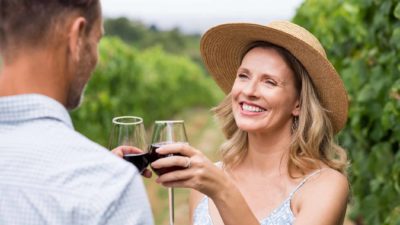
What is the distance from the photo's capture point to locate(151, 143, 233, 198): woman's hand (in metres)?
2.54

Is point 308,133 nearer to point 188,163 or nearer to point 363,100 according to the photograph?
point 188,163

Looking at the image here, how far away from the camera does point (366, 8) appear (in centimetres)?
519

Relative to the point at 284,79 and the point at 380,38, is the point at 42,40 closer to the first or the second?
the point at 284,79

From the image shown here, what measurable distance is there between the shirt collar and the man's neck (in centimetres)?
2

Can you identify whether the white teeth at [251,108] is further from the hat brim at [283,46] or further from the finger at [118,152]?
the finger at [118,152]

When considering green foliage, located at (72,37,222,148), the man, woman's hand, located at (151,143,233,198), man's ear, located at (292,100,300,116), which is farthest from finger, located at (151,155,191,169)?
green foliage, located at (72,37,222,148)

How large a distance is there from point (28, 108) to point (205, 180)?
38.9 inches

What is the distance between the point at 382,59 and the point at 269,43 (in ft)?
5.43

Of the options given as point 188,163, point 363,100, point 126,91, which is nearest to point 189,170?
point 188,163

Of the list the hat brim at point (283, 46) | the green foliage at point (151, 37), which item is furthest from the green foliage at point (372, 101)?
the green foliage at point (151, 37)

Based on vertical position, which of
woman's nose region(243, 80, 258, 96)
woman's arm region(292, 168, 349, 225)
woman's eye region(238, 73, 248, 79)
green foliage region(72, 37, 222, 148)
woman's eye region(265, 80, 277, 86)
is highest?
woman's eye region(238, 73, 248, 79)

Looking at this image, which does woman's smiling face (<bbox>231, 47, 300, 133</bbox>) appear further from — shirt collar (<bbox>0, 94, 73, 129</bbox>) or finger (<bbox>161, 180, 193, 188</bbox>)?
shirt collar (<bbox>0, 94, 73, 129</bbox>)

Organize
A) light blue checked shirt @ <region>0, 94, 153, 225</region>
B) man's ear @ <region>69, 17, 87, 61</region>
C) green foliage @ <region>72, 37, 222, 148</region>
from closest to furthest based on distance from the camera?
light blue checked shirt @ <region>0, 94, 153, 225</region>
man's ear @ <region>69, 17, 87, 61</region>
green foliage @ <region>72, 37, 222, 148</region>

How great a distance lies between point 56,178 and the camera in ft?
5.72
